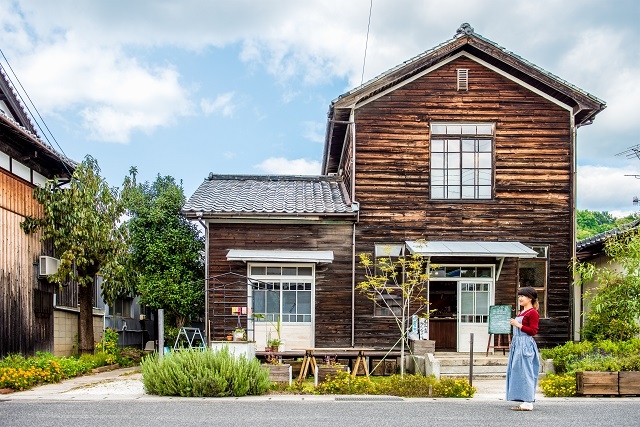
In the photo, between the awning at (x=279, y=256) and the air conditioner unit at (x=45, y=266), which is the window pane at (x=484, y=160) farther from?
the air conditioner unit at (x=45, y=266)

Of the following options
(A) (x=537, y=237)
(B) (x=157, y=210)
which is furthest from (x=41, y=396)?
(A) (x=537, y=237)

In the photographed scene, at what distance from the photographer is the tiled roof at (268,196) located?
60.1 ft

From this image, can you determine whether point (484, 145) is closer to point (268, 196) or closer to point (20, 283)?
point (268, 196)

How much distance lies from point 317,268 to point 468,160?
4.64 metres

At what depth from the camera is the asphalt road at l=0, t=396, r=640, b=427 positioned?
9727 millimetres

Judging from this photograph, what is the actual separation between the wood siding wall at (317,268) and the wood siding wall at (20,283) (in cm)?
426

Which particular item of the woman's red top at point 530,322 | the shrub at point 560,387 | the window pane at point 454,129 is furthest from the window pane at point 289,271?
the woman's red top at point 530,322

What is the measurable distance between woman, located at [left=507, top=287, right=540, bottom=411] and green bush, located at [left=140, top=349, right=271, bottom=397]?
4.22m

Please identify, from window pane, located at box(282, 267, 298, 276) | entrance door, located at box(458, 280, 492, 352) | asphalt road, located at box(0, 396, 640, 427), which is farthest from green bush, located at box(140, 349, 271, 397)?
entrance door, located at box(458, 280, 492, 352)

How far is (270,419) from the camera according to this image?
9969mm

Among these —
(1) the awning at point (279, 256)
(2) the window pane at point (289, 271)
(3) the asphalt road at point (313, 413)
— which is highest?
(1) the awning at point (279, 256)

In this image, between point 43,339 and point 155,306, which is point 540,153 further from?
point 43,339

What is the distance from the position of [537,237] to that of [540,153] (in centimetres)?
210

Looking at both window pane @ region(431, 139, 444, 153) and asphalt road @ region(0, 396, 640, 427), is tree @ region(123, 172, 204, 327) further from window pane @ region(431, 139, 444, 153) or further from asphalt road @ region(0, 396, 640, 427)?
asphalt road @ region(0, 396, 640, 427)
